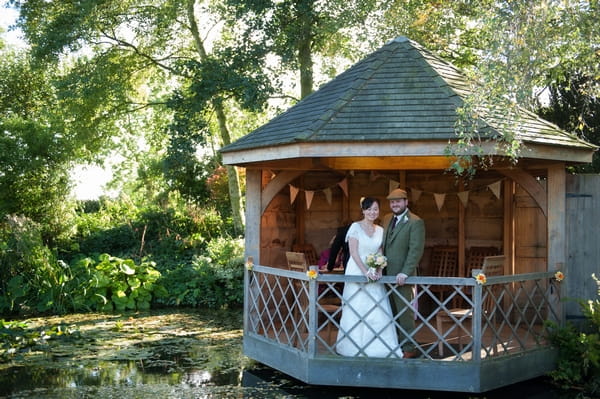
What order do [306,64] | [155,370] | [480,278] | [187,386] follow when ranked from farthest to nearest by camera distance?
[306,64] < [155,370] < [187,386] < [480,278]

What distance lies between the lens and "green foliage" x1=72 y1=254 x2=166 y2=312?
14.5 meters

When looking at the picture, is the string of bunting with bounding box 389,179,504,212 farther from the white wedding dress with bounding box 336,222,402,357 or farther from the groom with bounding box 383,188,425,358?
the white wedding dress with bounding box 336,222,402,357

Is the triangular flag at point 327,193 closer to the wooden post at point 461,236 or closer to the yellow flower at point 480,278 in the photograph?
the wooden post at point 461,236

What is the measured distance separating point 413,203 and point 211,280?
592 cm

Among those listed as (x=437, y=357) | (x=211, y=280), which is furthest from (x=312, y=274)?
(x=211, y=280)

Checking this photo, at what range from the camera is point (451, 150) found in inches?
291

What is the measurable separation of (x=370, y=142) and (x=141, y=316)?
25.0 ft

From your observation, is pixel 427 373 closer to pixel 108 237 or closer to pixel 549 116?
pixel 549 116

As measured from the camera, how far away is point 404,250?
791 cm

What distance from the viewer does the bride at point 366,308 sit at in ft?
24.9

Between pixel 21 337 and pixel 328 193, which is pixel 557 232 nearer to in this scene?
pixel 328 193

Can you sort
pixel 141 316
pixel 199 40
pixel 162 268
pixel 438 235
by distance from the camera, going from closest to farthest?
pixel 438 235
pixel 141 316
pixel 162 268
pixel 199 40

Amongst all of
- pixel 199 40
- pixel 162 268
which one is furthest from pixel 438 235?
pixel 199 40

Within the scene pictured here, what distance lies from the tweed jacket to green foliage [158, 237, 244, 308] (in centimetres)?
762
